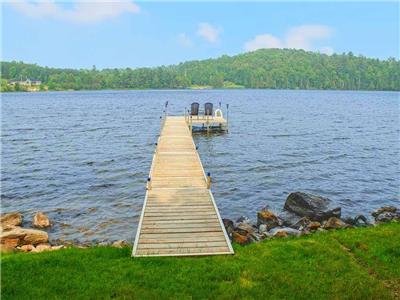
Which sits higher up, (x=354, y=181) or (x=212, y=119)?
(x=212, y=119)

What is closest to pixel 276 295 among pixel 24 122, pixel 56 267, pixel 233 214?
pixel 56 267

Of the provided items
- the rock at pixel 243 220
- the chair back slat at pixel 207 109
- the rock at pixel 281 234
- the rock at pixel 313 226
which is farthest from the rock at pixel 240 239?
the chair back slat at pixel 207 109

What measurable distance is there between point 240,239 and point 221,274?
12.7 feet

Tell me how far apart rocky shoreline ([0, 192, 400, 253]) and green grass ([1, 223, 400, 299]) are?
2.92 metres

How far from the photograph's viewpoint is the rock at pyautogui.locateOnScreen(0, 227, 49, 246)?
1348cm

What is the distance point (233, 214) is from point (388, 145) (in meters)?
26.1

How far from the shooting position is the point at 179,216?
13.3 meters

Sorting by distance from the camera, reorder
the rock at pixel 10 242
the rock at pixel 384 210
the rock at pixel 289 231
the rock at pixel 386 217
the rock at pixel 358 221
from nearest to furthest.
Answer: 1. the rock at pixel 10 242
2. the rock at pixel 289 231
3. the rock at pixel 358 221
4. the rock at pixel 386 217
5. the rock at pixel 384 210

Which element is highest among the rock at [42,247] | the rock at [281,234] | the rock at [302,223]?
the rock at [281,234]

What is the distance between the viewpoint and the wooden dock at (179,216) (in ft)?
35.9

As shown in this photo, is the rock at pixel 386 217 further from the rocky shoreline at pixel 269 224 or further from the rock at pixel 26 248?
the rock at pixel 26 248

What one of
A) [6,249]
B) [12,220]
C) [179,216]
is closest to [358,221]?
[179,216]

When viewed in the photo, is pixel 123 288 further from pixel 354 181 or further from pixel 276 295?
pixel 354 181

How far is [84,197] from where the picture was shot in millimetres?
20078
